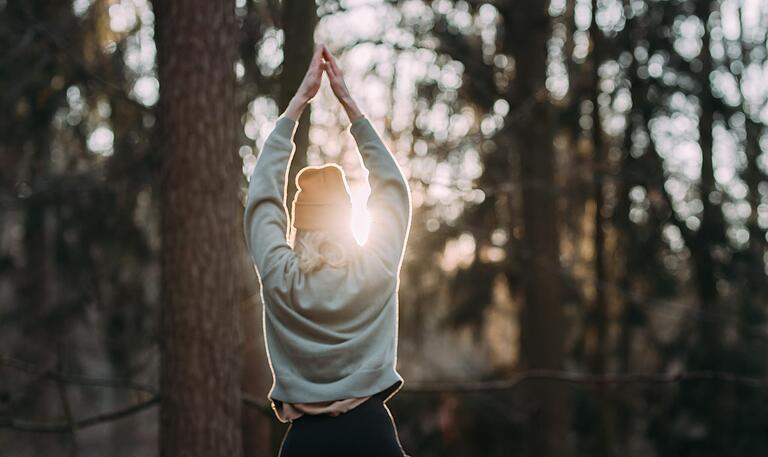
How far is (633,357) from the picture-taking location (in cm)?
1298

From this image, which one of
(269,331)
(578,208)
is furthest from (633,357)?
(269,331)

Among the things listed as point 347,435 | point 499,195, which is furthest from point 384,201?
point 499,195

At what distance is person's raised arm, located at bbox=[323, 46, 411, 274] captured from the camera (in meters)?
3.03

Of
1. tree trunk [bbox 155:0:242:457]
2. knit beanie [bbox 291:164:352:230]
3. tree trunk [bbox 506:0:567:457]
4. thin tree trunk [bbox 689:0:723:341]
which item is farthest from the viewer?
thin tree trunk [bbox 689:0:723:341]

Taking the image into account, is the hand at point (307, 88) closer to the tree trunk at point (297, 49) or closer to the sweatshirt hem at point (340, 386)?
the sweatshirt hem at point (340, 386)

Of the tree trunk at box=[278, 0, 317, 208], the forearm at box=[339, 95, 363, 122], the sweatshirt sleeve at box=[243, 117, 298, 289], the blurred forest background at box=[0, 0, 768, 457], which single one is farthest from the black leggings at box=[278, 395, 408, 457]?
the blurred forest background at box=[0, 0, 768, 457]

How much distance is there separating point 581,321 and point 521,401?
2.55 metres

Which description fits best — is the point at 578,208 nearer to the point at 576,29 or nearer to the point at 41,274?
the point at 576,29

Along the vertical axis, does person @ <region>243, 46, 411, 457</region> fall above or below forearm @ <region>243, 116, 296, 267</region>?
below

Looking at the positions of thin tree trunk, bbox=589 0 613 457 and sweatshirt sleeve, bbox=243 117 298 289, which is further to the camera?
thin tree trunk, bbox=589 0 613 457

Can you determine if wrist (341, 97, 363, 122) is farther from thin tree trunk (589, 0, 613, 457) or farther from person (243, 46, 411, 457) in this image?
thin tree trunk (589, 0, 613, 457)

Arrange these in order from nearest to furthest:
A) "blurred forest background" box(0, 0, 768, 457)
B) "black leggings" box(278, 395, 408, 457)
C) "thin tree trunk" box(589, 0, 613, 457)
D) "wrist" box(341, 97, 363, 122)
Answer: "black leggings" box(278, 395, 408, 457) < "wrist" box(341, 97, 363, 122) < "blurred forest background" box(0, 0, 768, 457) < "thin tree trunk" box(589, 0, 613, 457)

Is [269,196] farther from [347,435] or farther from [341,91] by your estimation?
[347,435]

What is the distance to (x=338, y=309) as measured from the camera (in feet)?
9.73
